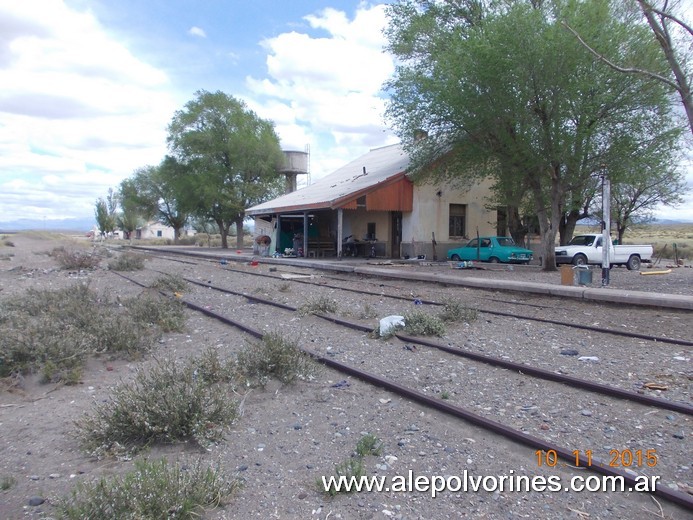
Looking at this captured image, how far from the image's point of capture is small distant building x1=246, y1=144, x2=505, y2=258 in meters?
29.3

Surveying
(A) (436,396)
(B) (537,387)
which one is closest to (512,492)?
(A) (436,396)

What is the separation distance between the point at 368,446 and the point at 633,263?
25.6 m

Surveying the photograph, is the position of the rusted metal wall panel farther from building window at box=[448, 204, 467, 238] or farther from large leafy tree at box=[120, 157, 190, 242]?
large leafy tree at box=[120, 157, 190, 242]

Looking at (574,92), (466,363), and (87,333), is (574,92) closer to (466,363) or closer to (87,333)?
(466,363)

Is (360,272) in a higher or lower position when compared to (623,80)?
lower

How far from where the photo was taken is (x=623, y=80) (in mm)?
19250

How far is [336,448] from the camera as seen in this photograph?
4.90 metres

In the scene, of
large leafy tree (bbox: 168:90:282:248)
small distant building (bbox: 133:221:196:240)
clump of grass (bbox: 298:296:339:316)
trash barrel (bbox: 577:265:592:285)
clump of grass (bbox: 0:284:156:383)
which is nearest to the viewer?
clump of grass (bbox: 0:284:156:383)

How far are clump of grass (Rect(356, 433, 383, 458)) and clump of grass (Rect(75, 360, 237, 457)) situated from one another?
1.30 m

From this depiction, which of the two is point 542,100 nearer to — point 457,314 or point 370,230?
point 457,314

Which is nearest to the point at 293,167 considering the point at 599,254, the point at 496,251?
the point at 496,251

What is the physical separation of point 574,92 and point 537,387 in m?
15.6

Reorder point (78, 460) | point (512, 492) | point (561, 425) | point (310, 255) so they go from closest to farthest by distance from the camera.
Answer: point (512, 492)
point (78, 460)
point (561, 425)
point (310, 255)

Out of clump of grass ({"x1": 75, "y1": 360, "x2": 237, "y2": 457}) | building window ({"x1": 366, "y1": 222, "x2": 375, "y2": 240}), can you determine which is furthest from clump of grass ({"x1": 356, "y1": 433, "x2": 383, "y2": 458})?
building window ({"x1": 366, "y1": 222, "x2": 375, "y2": 240})
